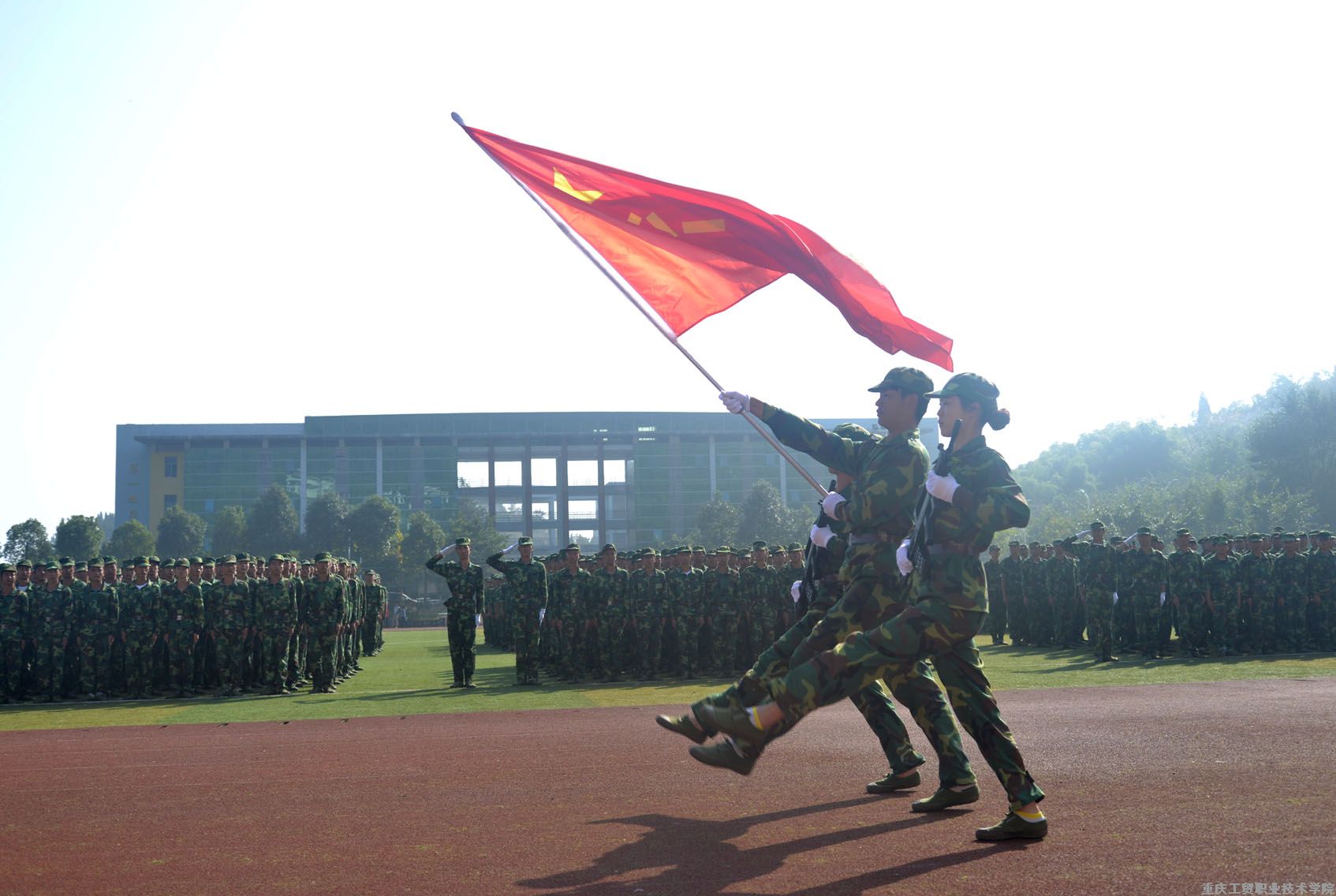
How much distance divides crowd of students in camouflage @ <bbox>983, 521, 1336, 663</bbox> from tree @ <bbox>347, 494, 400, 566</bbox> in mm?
51285

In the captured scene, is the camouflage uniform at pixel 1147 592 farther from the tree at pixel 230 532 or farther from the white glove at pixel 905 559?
the tree at pixel 230 532

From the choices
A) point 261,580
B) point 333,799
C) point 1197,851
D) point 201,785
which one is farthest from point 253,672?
point 1197,851


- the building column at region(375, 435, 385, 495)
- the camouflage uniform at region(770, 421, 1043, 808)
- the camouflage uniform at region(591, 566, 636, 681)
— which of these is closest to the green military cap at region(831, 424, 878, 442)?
the camouflage uniform at region(770, 421, 1043, 808)

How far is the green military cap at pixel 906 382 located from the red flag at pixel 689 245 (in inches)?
63.6

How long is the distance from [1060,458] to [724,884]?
5151 inches

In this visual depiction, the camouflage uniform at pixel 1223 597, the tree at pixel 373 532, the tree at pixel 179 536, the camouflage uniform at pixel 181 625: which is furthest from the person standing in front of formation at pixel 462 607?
the tree at pixel 179 536

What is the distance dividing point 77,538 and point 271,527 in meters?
12.5

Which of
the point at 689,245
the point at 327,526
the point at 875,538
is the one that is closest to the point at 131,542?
the point at 327,526

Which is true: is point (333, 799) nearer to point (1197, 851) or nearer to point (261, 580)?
point (1197, 851)

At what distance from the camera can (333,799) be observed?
6.38 m

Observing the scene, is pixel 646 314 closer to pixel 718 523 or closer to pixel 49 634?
pixel 49 634

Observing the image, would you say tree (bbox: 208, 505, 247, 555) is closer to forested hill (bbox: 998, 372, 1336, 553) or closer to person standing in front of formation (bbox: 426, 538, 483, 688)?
forested hill (bbox: 998, 372, 1336, 553)

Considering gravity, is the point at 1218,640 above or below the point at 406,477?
below

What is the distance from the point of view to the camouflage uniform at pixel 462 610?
15281mm
